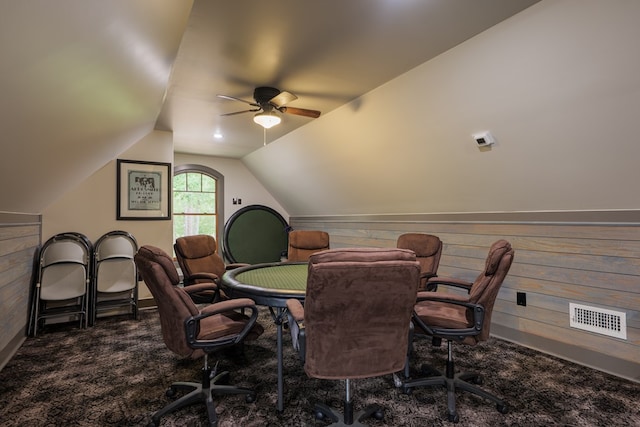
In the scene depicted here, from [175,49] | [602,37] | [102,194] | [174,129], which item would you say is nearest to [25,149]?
[175,49]

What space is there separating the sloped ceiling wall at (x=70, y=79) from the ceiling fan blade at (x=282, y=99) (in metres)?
0.91

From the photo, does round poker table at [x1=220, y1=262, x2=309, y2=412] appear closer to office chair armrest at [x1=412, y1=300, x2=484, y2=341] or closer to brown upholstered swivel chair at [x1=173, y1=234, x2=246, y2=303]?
brown upholstered swivel chair at [x1=173, y1=234, x2=246, y2=303]

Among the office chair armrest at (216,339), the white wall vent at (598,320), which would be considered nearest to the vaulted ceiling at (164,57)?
the office chair armrest at (216,339)

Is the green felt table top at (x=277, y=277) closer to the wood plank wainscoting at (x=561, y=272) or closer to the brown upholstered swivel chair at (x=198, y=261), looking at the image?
the brown upholstered swivel chair at (x=198, y=261)

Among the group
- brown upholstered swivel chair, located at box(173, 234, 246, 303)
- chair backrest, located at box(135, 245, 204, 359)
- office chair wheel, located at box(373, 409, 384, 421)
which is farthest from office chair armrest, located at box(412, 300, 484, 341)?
brown upholstered swivel chair, located at box(173, 234, 246, 303)

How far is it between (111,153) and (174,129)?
0.92m

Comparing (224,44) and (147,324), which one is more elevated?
(224,44)

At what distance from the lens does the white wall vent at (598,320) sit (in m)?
2.57

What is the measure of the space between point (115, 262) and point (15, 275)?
1.10 metres

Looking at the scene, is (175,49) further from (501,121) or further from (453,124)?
(501,121)

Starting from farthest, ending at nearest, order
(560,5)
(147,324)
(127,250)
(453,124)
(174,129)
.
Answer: (174,129) < (127,250) < (147,324) < (453,124) < (560,5)

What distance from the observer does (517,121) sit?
8.69 feet

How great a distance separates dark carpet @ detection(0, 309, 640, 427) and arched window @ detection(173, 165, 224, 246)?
132 inches

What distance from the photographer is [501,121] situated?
2738mm
